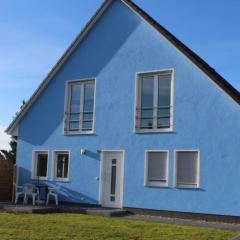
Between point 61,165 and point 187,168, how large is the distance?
22.0 ft

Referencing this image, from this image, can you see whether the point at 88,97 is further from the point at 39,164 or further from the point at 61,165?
the point at 39,164

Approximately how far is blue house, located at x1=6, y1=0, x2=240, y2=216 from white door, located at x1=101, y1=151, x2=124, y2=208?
0.04 meters

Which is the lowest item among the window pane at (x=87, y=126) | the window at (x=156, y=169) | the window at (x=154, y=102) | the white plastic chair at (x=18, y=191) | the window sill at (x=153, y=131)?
the white plastic chair at (x=18, y=191)

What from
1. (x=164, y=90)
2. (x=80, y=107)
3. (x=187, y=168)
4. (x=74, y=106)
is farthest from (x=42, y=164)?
(x=187, y=168)

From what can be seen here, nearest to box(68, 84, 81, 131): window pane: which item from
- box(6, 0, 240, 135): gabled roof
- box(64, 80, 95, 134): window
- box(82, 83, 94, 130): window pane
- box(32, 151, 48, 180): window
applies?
box(64, 80, 95, 134): window

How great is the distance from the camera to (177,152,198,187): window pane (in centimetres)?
1989

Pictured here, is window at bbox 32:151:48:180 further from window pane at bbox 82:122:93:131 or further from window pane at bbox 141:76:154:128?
window pane at bbox 141:76:154:128

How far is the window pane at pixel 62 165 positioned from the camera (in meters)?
24.1

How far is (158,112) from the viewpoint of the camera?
69.9 feet

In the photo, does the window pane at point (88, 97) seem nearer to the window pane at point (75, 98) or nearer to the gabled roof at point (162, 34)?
the window pane at point (75, 98)

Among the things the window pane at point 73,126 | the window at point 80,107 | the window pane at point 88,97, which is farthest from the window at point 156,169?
the window pane at point 73,126

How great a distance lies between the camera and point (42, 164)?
2525 cm

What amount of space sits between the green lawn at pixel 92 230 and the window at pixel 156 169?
2873mm

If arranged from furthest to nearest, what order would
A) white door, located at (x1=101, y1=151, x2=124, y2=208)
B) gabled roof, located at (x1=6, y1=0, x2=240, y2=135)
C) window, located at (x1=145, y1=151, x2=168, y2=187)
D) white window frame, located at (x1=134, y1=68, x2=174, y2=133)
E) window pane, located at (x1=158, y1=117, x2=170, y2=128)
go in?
white door, located at (x1=101, y1=151, x2=124, y2=208), window pane, located at (x1=158, y1=117, x2=170, y2=128), white window frame, located at (x1=134, y1=68, x2=174, y2=133), window, located at (x1=145, y1=151, x2=168, y2=187), gabled roof, located at (x1=6, y1=0, x2=240, y2=135)
